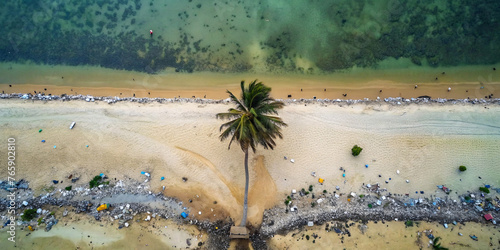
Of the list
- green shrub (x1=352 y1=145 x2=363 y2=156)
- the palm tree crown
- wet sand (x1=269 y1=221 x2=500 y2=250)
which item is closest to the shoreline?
green shrub (x1=352 y1=145 x2=363 y2=156)

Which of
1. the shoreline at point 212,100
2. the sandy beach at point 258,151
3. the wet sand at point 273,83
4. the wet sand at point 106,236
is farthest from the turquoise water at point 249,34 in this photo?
the wet sand at point 106,236

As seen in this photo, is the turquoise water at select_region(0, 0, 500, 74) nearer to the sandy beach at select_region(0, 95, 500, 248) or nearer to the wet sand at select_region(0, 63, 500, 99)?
the wet sand at select_region(0, 63, 500, 99)

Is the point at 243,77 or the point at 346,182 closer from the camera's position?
the point at 346,182

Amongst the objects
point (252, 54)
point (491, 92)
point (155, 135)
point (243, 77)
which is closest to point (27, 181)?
point (155, 135)

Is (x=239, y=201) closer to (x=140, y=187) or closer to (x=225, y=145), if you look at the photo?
(x=225, y=145)

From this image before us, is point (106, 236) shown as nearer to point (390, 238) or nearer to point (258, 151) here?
point (258, 151)

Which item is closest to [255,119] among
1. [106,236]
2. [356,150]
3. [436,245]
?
[356,150]
